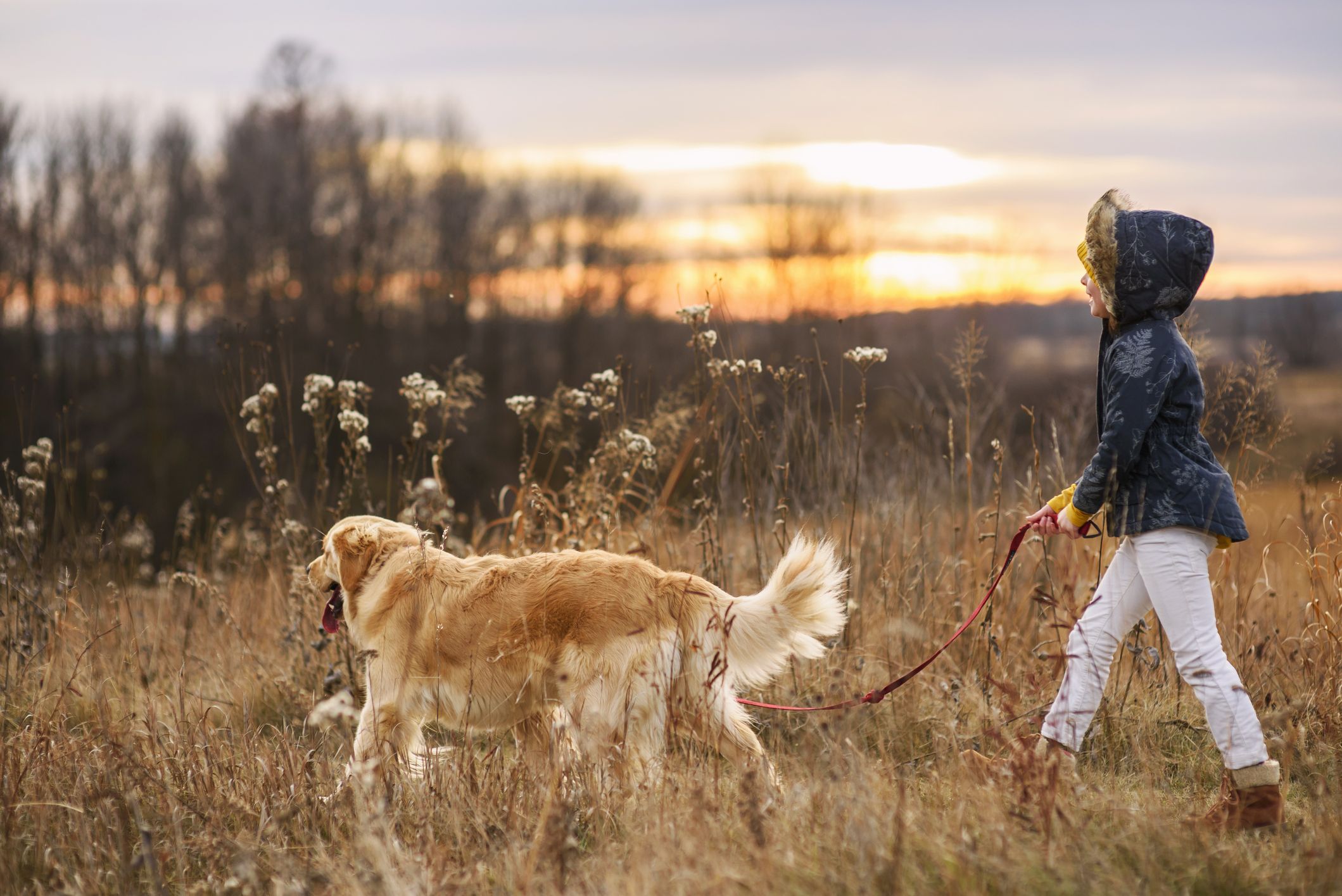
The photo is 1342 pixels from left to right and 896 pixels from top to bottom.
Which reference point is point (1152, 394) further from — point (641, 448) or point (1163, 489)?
point (641, 448)

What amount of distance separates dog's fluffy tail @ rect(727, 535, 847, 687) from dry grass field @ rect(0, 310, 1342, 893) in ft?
0.96

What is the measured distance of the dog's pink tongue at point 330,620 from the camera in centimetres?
409

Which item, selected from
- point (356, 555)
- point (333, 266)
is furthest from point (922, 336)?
point (356, 555)

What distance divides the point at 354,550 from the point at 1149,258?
318cm

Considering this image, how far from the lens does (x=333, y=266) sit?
37781 millimetres

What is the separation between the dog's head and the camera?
13.0 feet

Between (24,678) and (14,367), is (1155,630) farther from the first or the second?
(14,367)

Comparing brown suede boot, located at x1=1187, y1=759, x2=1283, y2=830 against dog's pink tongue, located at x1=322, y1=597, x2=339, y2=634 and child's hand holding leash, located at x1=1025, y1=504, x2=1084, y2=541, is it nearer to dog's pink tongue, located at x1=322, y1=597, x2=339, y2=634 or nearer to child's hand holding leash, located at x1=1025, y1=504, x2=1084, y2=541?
child's hand holding leash, located at x1=1025, y1=504, x2=1084, y2=541

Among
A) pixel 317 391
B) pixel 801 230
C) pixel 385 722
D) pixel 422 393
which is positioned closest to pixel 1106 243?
pixel 422 393

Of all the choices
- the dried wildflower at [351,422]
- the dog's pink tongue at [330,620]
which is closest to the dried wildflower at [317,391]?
the dried wildflower at [351,422]

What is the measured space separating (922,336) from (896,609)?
2568cm

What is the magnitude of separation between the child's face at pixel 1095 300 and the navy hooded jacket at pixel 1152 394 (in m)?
0.07

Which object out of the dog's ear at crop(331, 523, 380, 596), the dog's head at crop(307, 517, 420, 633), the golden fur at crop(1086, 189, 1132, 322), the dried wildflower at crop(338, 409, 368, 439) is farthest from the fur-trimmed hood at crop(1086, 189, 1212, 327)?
the dried wildflower at crop(338, 409, 368, 439)

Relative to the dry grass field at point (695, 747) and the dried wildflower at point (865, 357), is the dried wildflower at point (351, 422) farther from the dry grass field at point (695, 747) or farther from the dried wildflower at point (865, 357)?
the dried wildflower at point (865, 357)
